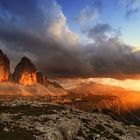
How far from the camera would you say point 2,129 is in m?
70.0

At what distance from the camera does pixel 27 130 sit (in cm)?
7006

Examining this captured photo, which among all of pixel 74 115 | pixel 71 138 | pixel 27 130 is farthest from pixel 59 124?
pixel 74 115

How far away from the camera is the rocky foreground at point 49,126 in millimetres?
68438

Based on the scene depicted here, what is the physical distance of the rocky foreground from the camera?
68.4 meters

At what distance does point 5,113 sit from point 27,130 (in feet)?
62.4

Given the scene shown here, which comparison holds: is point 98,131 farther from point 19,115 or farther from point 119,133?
point 19,115

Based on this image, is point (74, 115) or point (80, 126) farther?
point (74, 115)

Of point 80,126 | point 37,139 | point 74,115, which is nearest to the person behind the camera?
point 37,139

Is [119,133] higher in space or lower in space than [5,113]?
lower

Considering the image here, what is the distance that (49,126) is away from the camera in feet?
244

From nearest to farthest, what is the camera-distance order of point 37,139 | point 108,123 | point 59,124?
point 37,139
point 59,124
point 108,123

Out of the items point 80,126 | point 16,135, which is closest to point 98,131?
point 80,126

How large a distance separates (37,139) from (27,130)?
5.89 meters

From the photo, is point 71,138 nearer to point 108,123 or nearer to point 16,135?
point 16,135
